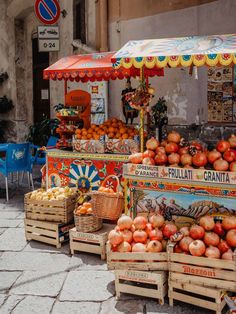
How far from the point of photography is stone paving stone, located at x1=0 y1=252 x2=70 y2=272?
16.2 feet

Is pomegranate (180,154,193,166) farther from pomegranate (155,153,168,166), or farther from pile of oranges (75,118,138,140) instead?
pile of oranges (75,118,138,140)

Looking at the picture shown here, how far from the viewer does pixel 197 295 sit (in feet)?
13.3

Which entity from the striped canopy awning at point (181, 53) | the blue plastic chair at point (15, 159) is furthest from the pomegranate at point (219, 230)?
the blue plastic chair at point (15, 159)

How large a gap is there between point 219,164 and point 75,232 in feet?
6.63

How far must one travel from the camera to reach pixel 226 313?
3701 mm

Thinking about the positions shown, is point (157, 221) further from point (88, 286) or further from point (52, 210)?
point (52, 210)

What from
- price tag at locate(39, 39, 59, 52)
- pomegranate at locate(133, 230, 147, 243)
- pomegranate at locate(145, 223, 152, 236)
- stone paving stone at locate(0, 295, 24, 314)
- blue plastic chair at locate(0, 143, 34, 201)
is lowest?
stone paving stone at locate(0, 295, 24, 314)

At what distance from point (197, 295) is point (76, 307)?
1.15 metres

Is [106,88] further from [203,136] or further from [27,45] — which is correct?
[27,45]

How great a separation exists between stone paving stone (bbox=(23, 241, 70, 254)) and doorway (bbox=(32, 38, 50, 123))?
9.05 meters

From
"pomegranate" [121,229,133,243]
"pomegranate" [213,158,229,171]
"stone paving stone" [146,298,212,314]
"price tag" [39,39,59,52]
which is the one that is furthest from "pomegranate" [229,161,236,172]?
"price tag" [39,39,59,52]

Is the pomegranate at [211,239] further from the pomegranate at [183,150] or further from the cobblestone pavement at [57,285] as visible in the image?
the pomegranate at [183,150]

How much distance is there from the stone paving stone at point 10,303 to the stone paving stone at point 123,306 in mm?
846

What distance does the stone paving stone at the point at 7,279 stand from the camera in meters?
4.45
